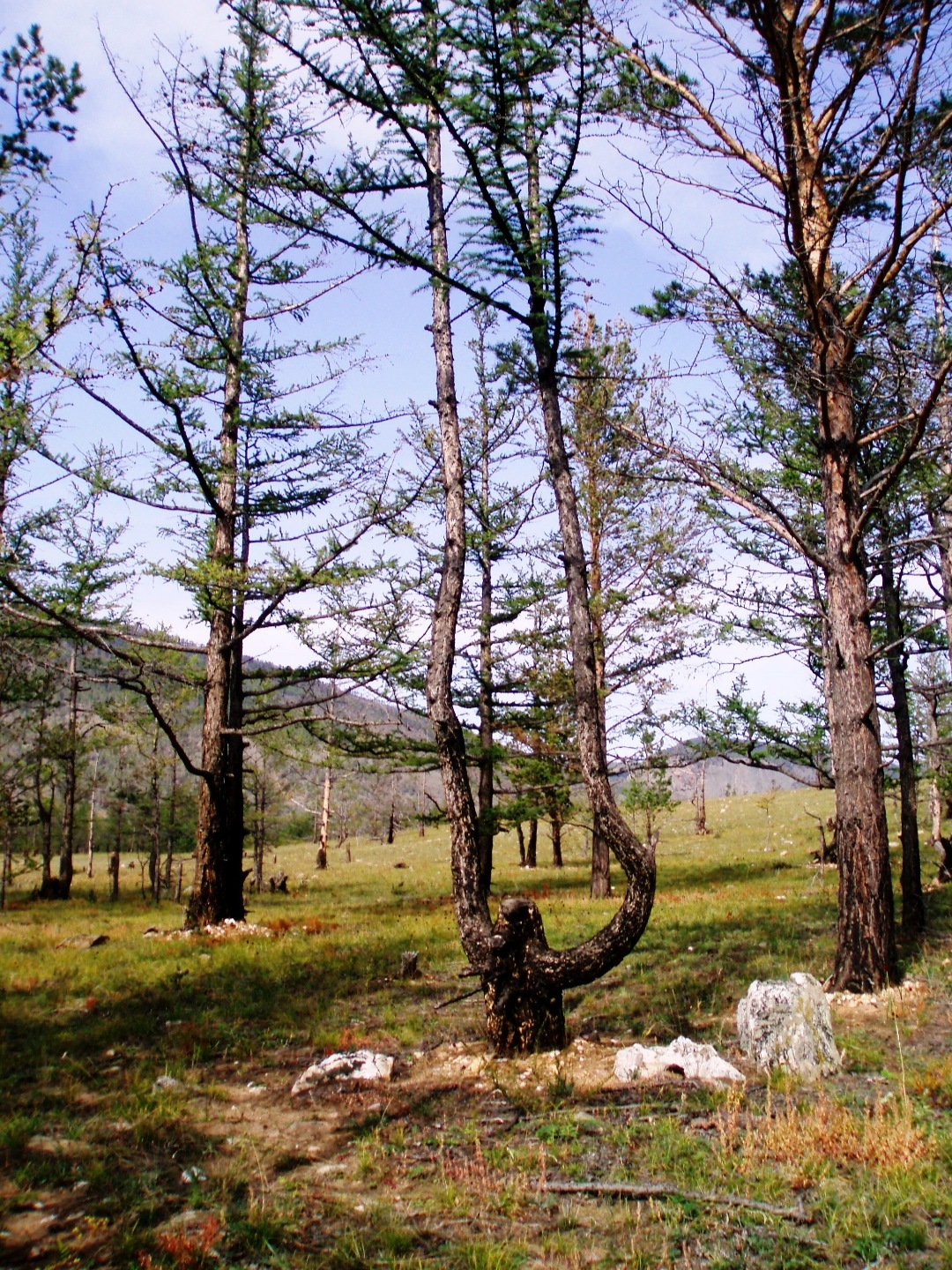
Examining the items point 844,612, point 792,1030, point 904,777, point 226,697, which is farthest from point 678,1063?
point 226,697

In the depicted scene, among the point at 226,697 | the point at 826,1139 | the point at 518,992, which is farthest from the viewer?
the point at 226,697

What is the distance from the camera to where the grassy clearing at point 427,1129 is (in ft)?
11.8

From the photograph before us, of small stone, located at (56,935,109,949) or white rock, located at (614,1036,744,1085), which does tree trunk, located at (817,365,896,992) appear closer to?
white rock, located at (614,1036,744,1085)

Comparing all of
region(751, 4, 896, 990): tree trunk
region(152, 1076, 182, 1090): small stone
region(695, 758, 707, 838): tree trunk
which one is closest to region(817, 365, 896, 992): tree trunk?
region(751, 4, 896, 990): tree trunk

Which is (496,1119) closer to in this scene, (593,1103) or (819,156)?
(593,1103)

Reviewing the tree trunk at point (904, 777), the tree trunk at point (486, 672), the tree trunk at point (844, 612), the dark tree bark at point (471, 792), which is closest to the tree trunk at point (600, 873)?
the tree trunk at point (486, 672)

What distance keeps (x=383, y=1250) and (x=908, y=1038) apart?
4739 mm

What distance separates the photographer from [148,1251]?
356 cm

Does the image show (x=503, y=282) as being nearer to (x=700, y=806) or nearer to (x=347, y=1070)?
(x=347, y=1070)

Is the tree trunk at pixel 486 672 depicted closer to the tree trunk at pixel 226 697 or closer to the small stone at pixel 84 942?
the tree trunk at pixel 226 697

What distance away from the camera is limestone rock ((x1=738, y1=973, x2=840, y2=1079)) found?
5.64m

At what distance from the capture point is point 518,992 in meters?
6.49

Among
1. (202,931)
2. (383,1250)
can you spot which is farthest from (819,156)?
(202,931)

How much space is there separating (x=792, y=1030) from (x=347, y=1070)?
3.29 meters
